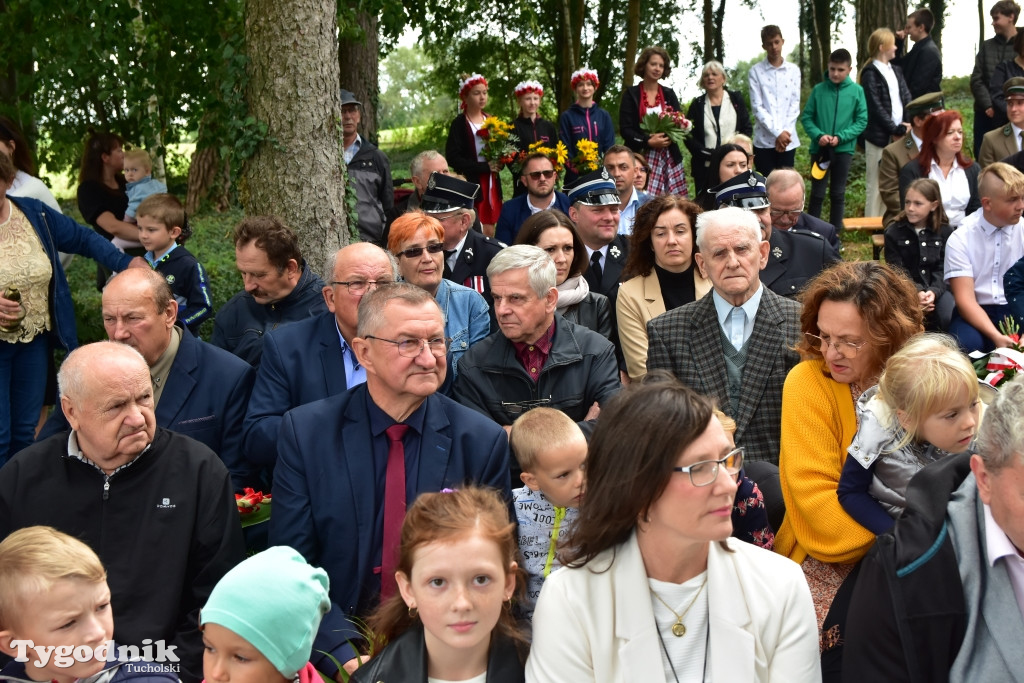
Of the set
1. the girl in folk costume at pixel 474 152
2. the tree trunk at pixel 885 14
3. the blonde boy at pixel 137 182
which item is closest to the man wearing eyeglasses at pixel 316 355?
the blonde boy at pixel 137 182

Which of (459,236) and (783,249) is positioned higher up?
(459,236)

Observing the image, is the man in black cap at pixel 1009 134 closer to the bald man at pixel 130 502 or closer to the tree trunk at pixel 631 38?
the tree trunk at pixel 631 38

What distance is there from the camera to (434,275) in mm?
5266

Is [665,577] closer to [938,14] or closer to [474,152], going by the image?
[474,152]

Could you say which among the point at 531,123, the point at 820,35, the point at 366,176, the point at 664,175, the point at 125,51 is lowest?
the point at 664,175

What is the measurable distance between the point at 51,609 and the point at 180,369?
1772mm

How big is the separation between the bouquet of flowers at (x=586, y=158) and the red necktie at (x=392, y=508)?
17.7 feet

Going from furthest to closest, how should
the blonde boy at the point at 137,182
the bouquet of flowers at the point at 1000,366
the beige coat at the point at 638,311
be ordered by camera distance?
1. the blonde boy at the point at 137,182
2. the beige coat at the point at 638,311
3. the bouquet of flowers at the point at 1000,366

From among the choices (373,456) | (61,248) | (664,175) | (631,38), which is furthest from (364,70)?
(373,456)

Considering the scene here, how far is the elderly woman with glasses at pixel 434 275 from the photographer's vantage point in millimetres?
5238

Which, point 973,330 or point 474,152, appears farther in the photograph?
point 474,152

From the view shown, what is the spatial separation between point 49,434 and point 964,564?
3.41 meters

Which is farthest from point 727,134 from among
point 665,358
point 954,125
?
point 665,358

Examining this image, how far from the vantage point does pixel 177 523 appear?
3500mm
